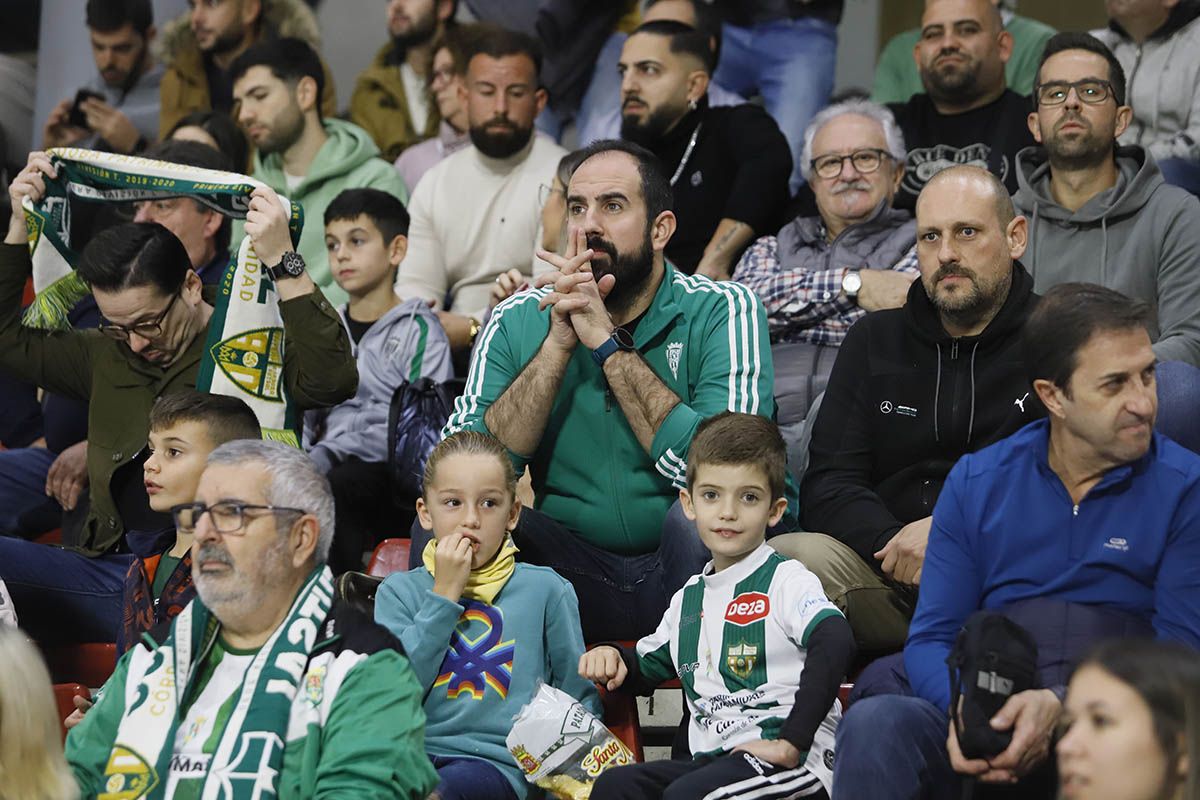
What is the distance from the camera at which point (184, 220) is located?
210 inches

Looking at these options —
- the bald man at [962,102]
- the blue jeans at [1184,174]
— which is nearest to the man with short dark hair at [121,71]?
the bald man at [962,102]

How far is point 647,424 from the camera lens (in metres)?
3.92

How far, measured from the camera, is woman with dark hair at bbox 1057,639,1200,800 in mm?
2271

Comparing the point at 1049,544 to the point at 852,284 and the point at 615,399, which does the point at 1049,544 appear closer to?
the point at 615,399

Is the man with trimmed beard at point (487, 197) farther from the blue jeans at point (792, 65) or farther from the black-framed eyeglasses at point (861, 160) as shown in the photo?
the black-framed eyeglasses at point (861, 160)

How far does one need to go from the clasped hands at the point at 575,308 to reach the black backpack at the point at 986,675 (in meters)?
1.41

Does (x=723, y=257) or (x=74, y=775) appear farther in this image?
(x=723, y=257)

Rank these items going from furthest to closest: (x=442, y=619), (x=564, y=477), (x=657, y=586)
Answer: (x=564, y=477) < (x=657, y=586) < (x=442, y=619)

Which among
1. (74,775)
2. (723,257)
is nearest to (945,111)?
(723,257)

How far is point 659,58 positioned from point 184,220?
5.96 feet

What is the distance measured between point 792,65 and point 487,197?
1.34 meters

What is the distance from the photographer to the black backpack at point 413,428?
471 centimetres

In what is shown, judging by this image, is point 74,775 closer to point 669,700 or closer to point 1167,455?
point 669,700

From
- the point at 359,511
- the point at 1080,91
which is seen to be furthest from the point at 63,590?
the point at 1080,91
